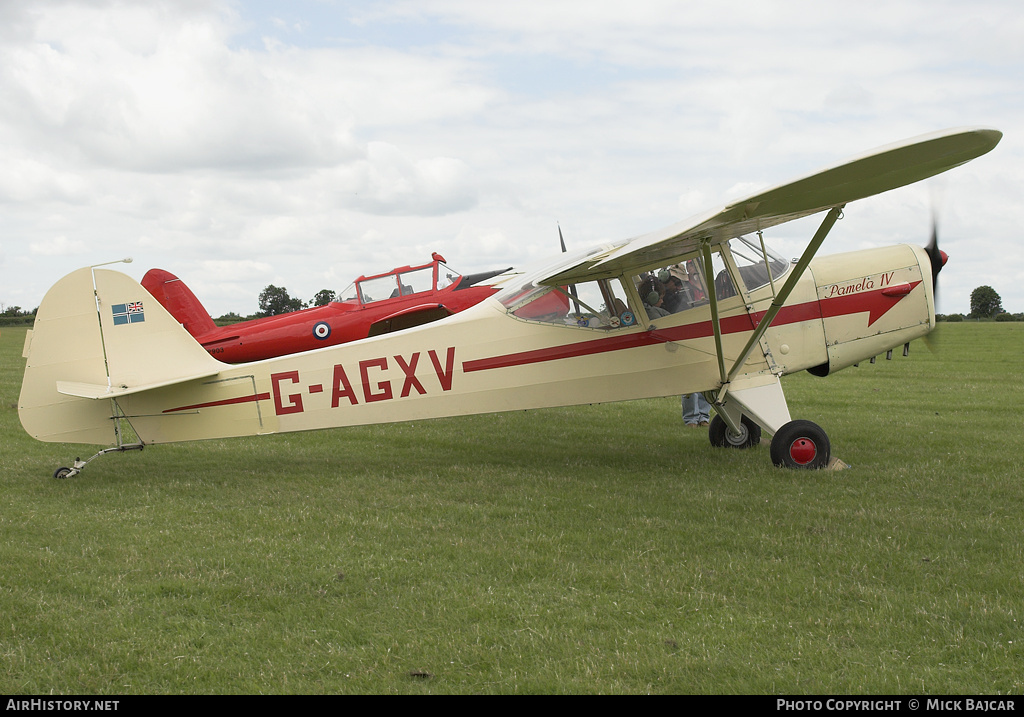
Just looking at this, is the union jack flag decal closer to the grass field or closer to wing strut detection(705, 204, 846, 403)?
the grass field

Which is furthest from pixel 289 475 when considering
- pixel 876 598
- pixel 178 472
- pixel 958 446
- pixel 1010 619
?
pixel 958 446

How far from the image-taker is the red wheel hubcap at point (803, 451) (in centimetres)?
733

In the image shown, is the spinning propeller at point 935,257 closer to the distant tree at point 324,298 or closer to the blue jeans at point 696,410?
the blue jeans at point 696,410

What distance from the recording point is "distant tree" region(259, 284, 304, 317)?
2494 cm

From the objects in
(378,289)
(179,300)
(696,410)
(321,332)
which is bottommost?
(696,410)

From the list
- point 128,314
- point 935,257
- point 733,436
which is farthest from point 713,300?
point 128,314

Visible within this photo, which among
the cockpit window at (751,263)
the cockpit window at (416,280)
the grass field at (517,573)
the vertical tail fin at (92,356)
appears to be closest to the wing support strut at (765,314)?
the cockpit window at (751,263)

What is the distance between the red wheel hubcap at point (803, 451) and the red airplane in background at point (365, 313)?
5944 millimetres

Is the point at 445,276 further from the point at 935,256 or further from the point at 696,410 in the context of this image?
the point at 935,256

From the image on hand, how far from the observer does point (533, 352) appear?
7.76m

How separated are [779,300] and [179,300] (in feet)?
36.6

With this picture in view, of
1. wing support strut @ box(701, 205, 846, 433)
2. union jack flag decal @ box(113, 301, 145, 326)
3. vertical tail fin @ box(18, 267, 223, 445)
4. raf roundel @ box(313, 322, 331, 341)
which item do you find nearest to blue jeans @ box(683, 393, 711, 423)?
wing support strut @ box(701, 205, 846, 433)

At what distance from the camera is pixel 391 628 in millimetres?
3967

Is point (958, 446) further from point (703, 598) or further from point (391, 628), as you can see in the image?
Answer: point (391, 628)
